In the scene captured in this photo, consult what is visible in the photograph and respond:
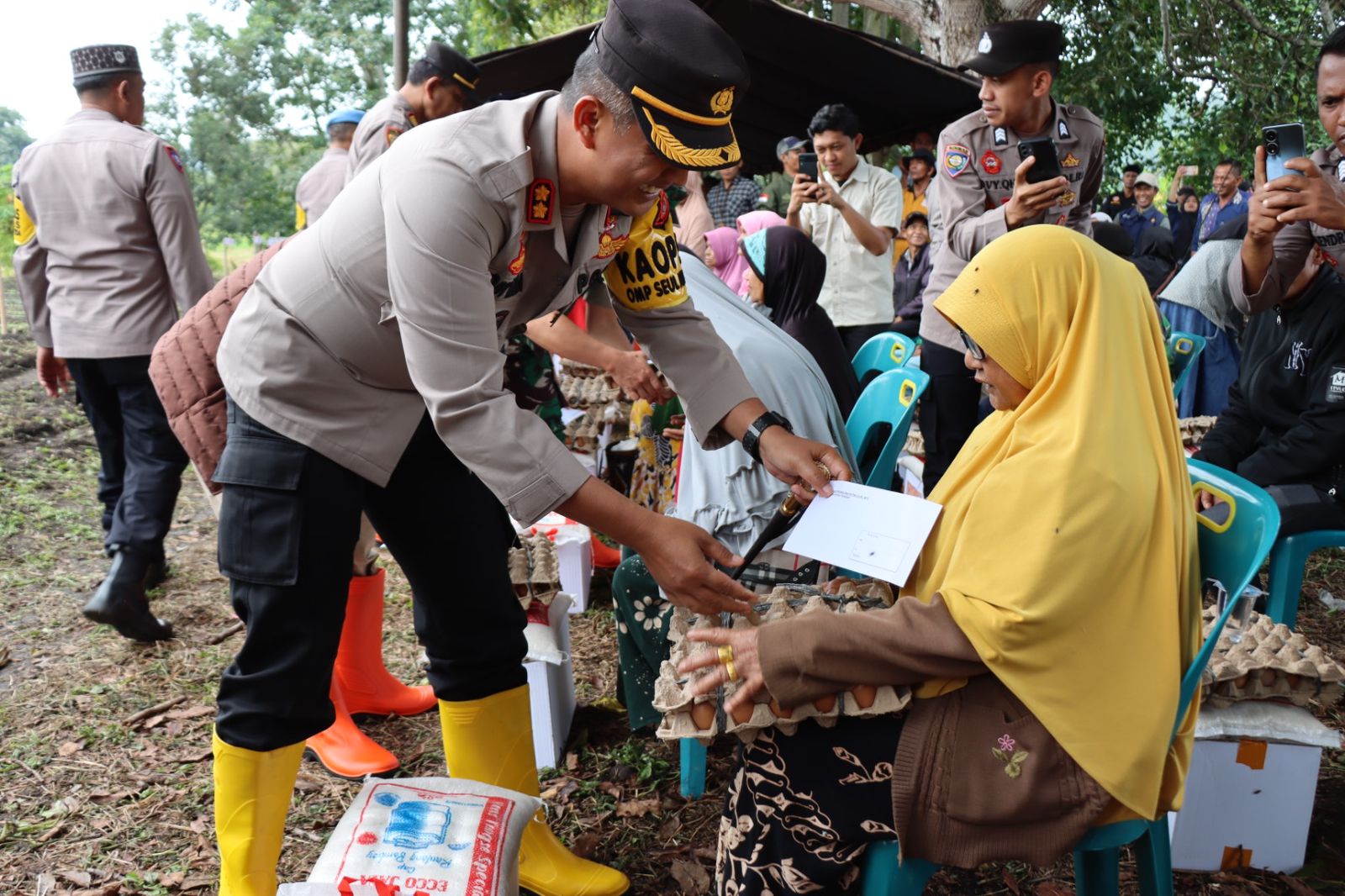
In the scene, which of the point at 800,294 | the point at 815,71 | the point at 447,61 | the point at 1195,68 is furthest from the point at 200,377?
the point at 1195,68

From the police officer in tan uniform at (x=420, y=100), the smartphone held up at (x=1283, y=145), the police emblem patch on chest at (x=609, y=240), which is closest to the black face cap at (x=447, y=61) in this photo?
the police officer in tan uniform at (x=420, y=100)

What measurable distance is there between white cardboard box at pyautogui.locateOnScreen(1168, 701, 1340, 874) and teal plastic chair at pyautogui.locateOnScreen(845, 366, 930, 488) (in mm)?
1001

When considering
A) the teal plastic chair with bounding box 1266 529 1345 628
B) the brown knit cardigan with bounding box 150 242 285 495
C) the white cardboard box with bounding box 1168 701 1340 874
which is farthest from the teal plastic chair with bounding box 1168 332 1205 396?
the brown knit cardigan with bounding box 150 242 285 495

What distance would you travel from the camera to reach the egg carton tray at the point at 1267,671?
2.04 meters

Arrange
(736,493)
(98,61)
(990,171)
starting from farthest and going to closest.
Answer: (98,61) < (990,171) < (736,493)

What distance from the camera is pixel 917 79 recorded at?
Result: 27.4 ft

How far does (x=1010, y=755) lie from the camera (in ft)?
4.91

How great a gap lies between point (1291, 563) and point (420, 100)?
3251 mm

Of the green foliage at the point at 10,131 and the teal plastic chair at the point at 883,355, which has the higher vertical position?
the green foliage at the point at 10,131

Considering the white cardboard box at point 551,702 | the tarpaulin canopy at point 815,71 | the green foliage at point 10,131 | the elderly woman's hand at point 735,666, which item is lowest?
the white cardboard box at point 551,702

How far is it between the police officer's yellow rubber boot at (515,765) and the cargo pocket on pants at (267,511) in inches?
22.5

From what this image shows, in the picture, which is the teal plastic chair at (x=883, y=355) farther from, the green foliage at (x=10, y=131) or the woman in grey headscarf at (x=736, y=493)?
the green foliage at (x=10, y=131)

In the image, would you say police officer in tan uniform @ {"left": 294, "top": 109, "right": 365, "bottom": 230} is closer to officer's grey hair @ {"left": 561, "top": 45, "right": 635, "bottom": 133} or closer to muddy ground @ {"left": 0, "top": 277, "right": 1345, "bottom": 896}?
muddy ground @ {"left": 0, "top": 277, "right": 1345, "bottom": 896}

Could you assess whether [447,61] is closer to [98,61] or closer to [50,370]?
[98,61]
